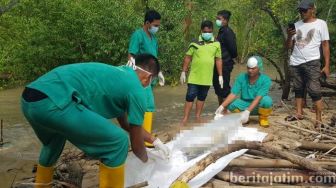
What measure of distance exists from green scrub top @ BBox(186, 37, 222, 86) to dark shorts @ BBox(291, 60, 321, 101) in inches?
47.6

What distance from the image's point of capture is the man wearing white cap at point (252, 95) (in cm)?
626

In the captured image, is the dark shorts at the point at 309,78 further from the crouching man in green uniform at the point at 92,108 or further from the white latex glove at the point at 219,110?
the crouching man in green uniform at the point at 92,108

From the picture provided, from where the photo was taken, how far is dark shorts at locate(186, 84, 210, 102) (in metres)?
7.01

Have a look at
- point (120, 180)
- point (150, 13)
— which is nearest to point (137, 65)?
point (120, 180)

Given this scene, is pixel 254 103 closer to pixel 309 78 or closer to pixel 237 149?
pixel 309 78

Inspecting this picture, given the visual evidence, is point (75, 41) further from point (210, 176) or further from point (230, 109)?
point (210, 176)

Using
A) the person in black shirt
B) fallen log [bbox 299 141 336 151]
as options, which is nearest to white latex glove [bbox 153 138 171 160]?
fallen log [bbox 299 141 336 151]

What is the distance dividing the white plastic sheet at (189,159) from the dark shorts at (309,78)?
155cm

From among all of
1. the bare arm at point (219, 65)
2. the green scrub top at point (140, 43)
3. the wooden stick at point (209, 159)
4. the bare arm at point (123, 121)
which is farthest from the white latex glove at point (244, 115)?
the bare arm at point (123, 121)

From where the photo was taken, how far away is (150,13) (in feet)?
20.0

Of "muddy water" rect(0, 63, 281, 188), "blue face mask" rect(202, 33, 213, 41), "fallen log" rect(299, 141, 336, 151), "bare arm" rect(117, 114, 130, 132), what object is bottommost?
"muddy water" rect(0, 63, 281, 188)

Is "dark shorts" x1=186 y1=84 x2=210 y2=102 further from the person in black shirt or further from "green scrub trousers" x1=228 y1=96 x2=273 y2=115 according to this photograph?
"green scrub trousers" x1=228 y1=96 x2=273 y2=115

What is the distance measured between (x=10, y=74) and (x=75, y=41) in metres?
2.26

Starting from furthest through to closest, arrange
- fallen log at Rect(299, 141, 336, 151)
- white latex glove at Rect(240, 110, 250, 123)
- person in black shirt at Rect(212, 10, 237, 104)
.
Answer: person in black shirt at Rect(212, 10, 237, 104)
white latex glove at Rect(240, 110, 250, 123)
fallen log at Rect(299, 141, 336, 151)
